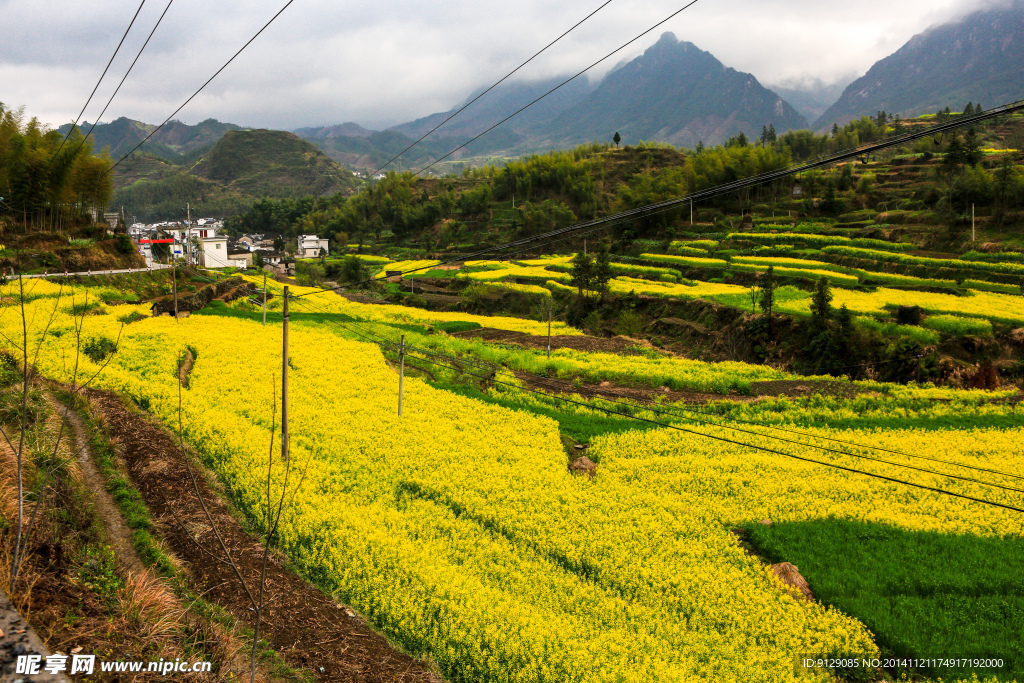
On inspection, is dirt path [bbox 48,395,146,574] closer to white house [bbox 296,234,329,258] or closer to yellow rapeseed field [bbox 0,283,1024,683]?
yellow rapeseed field [bbox 0,283,1024,683]

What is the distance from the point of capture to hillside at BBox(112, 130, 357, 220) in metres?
138

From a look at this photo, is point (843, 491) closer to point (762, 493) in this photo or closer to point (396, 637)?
point (762, 493)

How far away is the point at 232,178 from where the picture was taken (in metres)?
165

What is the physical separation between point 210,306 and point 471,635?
3798 centimetres

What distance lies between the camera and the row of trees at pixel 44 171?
30609 mm

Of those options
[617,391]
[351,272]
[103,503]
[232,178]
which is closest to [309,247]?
[351,272]

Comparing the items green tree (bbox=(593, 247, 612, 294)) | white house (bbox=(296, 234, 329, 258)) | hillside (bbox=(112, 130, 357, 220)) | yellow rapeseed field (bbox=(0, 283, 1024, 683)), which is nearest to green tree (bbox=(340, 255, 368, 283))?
white house (bbox=(296, 234, 329, 258))

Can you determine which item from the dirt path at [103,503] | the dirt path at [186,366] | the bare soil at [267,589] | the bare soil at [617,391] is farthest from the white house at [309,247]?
the bare soil at [267,589]

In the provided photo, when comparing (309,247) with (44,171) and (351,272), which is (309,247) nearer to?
(351,272)

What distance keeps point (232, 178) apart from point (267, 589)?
184 metres

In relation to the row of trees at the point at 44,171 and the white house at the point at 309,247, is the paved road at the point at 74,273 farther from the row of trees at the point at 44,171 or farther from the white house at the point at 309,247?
the white house at the point at 309,247

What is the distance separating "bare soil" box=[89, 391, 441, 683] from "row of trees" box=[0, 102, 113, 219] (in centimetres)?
2383

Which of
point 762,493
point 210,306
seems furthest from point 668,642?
point 210,306

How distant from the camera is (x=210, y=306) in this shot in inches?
1549
